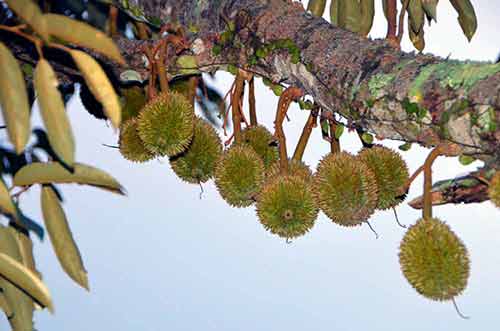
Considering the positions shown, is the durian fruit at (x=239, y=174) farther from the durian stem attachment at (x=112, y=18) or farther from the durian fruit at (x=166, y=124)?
the durian stem attachment at (x=112, y=18)

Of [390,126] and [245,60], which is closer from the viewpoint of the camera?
[390,126]

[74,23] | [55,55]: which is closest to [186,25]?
[55,55]

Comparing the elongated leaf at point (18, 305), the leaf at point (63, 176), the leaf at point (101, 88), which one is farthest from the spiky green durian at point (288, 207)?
the leaf at point (101, 88)

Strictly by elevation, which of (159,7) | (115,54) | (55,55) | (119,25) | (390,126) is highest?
(119,25)

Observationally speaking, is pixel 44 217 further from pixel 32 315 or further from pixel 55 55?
pixel 55 55

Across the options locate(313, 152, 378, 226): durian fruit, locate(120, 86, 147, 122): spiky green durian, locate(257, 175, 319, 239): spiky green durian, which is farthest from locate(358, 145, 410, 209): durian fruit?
locate(120, 86, 147, 122): spiky green durian

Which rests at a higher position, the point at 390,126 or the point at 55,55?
the point at 55,55
